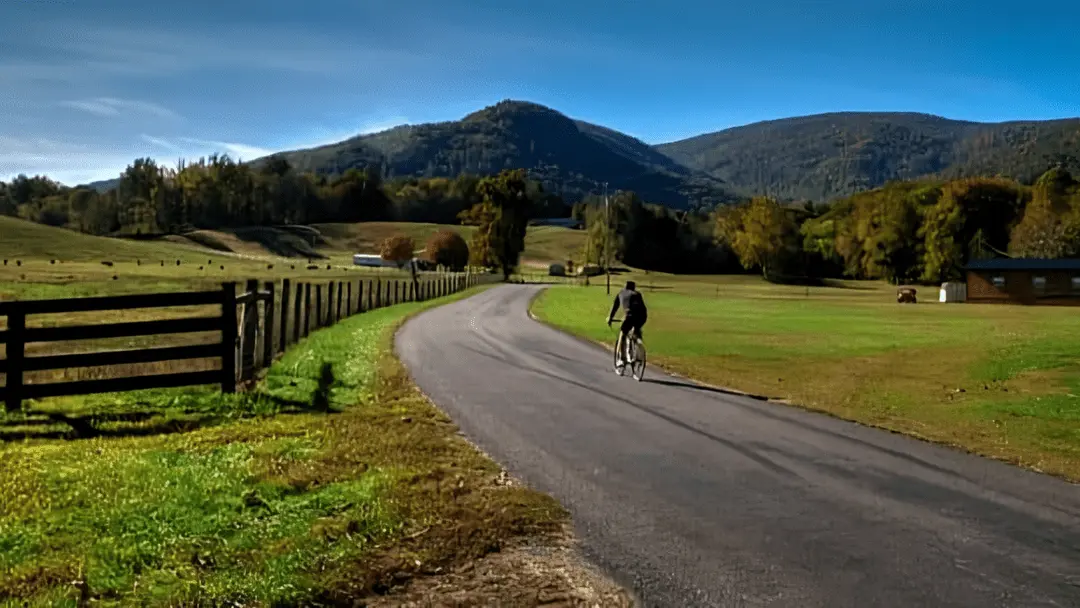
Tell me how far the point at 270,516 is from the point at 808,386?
13.3 meters

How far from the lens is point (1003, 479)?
975 cm

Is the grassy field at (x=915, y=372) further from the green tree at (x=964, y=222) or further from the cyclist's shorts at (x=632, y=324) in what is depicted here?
the green tree at (x=964, y=222)

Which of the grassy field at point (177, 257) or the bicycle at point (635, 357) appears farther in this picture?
the grassy field at point (177, 257)

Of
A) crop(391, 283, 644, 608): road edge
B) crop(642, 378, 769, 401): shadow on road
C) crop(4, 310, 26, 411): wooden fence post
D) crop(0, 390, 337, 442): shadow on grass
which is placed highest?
crop(4, 310, 26, 411): wooden fence post

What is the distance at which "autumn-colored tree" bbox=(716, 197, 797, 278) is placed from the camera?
403 feet

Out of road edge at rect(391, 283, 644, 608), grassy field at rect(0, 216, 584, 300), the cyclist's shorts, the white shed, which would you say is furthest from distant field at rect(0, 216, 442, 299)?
the white shed

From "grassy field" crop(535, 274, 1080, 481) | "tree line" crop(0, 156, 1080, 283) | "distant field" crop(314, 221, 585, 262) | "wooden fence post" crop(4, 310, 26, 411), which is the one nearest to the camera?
"wooden fence post" crop(4, 310, 26, 411)

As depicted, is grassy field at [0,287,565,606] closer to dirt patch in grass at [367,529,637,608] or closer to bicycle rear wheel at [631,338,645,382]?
dirt patch in grass at [367,529,637,608]

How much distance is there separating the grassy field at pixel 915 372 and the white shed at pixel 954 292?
44870mm

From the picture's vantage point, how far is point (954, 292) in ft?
267

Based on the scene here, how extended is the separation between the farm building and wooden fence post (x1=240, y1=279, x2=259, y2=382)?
7634 cm

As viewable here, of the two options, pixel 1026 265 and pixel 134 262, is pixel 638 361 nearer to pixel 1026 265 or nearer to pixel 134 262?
pixel 1026 265

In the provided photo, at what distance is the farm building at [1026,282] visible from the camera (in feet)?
252

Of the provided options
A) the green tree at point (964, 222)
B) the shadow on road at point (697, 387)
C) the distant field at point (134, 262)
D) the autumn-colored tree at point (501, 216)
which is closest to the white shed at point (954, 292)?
the green tree at point (964, 222)
